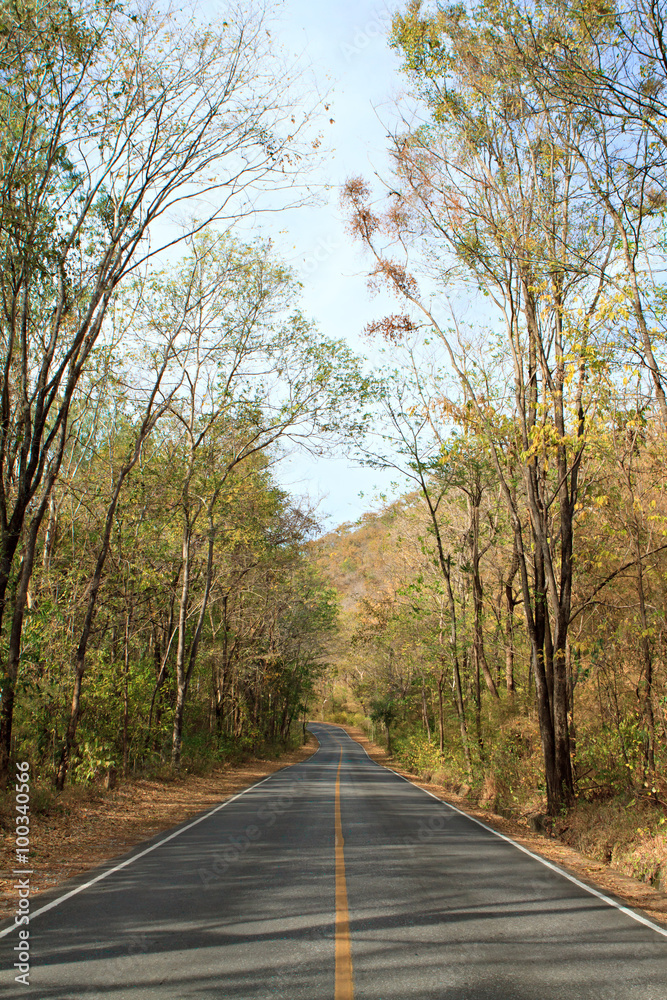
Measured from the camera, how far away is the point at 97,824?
35.2ft

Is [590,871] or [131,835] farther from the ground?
[590,871]

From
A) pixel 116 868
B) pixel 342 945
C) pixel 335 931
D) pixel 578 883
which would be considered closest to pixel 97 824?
pixel 116 868

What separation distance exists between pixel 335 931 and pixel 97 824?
7.27 m

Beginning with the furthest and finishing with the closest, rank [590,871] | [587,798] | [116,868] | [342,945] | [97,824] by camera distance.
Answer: [587,798], [97,824], [590,871], [116,868], [342,945]

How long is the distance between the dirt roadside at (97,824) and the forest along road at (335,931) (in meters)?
0.55

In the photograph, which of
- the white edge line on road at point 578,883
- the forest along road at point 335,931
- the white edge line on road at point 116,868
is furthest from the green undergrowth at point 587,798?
the white edge line on road at point 116,868

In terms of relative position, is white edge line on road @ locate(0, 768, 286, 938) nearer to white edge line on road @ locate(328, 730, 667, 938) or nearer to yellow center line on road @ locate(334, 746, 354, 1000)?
yellow center line on road @ locate(334, 746, 354, 1000)

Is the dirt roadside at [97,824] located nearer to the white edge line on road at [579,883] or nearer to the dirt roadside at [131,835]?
the dirt roadside at [131,835]

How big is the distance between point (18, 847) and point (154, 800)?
620cm

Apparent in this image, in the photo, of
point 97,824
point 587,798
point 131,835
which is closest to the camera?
point 131,835

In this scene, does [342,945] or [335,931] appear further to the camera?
[335,931]

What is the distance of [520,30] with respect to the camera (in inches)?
344

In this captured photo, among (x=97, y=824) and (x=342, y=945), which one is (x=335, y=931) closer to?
(x=342, y=945)

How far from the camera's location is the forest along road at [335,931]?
13.3ft
